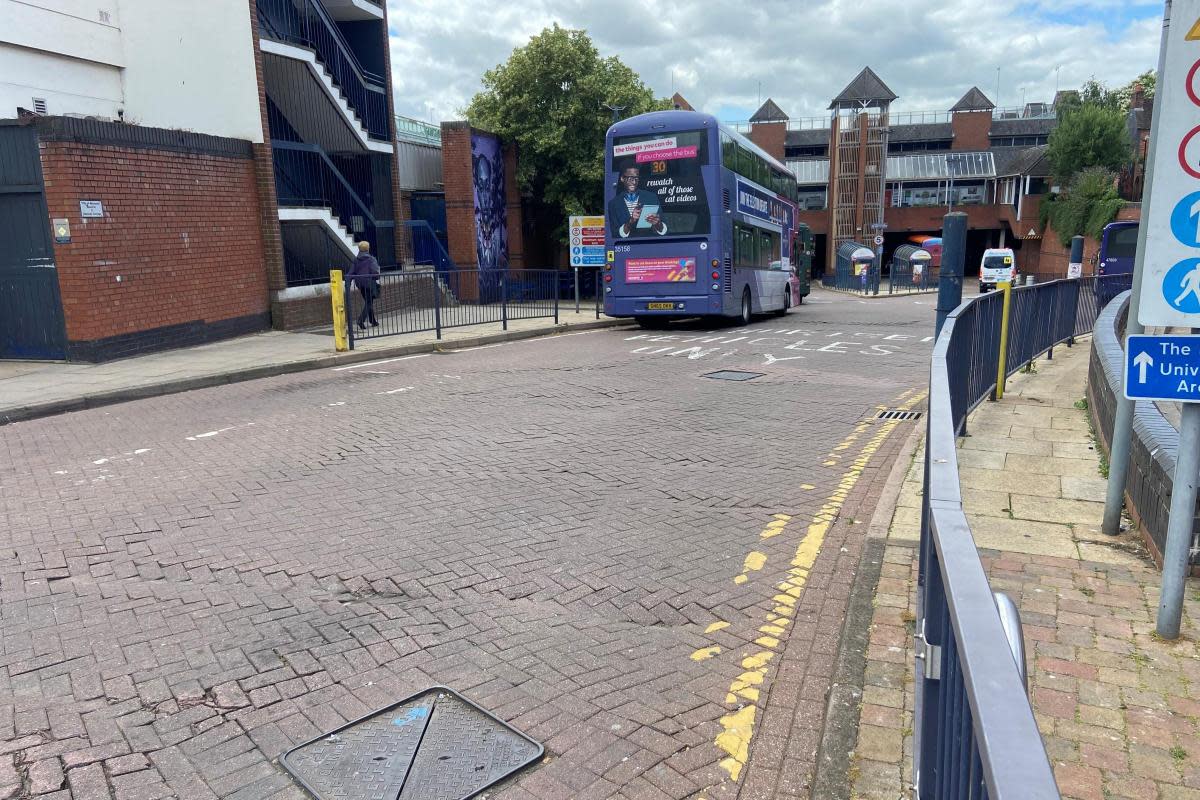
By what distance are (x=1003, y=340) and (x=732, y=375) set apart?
13.0ft

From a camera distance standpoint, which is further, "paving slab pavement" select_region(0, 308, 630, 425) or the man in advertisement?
the man in advertisement

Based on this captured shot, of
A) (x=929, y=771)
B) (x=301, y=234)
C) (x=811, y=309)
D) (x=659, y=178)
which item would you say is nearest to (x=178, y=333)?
(x=301, y=234)

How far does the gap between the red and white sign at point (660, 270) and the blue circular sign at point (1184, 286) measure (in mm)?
14622

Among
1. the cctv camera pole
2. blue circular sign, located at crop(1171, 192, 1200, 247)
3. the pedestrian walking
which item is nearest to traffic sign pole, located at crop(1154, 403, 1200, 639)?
blue circular sign, located at crop(1171, 192, 1200, 247)

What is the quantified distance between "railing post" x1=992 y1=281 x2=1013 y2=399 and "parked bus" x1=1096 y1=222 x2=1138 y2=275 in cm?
1460

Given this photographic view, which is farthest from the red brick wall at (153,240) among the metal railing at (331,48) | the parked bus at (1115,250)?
the parked bus at (1115,250)

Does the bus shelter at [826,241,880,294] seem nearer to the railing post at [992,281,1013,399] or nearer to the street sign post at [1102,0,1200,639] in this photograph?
the railing post at [992,281,1013,399]

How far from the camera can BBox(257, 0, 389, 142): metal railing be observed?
19.1m

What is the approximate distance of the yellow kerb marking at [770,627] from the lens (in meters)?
3.19

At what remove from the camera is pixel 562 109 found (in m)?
28.4

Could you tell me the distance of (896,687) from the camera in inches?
135

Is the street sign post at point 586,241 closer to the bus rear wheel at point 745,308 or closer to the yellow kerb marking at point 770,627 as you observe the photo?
the bus rear wheel at point 745,308

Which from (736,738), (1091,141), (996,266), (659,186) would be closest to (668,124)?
(659,186)

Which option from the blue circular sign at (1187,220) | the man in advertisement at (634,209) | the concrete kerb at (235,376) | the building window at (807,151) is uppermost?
the building window at (807,151)
